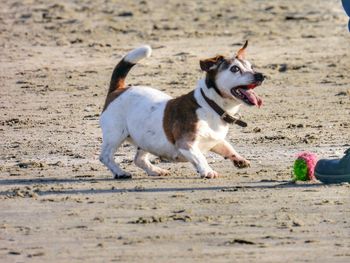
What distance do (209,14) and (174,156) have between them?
35.2 feet

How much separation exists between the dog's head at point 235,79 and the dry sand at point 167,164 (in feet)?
2.01

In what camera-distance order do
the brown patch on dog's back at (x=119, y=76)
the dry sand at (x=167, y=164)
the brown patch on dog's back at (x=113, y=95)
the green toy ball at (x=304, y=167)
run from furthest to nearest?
the brown patch on dog's back at (x=119, y=76) < the brown patch on dog's back at (x=113, y=95) < the green toy ball at (x=304, y=167) < the dry sand at (x=167, y=164)

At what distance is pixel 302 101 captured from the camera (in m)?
15.1

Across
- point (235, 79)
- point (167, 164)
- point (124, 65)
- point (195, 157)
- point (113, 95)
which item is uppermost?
point (235, 79)

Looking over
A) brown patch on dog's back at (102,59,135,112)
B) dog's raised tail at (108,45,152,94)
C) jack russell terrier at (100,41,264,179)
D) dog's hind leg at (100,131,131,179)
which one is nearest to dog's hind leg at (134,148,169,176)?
jack russell terrier at (100,41,264,179)

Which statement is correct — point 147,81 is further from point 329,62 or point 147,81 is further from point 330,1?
point 330,1

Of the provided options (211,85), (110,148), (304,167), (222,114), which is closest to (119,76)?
(110,148)

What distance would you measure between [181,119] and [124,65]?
3.24 ft

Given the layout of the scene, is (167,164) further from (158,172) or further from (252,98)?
(252,98)

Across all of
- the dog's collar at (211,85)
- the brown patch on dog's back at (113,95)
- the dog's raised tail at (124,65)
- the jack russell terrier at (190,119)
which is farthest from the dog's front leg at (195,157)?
the dog's raised tail at (124,65)

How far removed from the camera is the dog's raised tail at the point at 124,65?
37.6ft

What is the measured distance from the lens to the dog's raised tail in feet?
37.6

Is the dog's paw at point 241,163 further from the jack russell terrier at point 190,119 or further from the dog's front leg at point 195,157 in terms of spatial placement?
the dog's front leg at point 195,157

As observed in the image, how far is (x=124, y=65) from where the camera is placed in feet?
37.6
